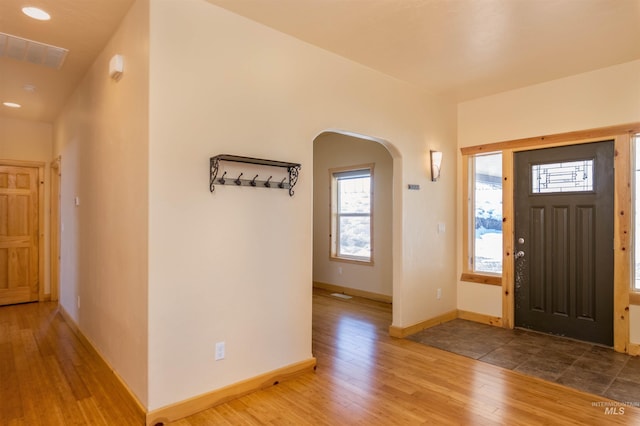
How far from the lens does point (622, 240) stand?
12.2ft

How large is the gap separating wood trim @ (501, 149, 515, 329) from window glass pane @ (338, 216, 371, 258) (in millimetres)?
2194

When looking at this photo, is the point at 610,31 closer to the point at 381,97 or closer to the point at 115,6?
the point at 381,97

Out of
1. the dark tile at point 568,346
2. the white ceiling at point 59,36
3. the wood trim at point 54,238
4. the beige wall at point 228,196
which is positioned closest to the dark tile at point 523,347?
the dark tile at point 568,346

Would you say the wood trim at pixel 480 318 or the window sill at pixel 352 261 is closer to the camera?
the wood trim at pixel 480 318

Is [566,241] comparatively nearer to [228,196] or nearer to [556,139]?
[556,139]

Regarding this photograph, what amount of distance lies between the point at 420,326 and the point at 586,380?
1.64m

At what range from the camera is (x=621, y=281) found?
3.72 m

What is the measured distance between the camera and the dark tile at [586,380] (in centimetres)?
291

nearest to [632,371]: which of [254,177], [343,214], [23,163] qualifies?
[254,177]

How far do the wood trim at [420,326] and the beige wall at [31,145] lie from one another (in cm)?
532

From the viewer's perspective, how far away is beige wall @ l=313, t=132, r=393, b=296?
19.3 feet

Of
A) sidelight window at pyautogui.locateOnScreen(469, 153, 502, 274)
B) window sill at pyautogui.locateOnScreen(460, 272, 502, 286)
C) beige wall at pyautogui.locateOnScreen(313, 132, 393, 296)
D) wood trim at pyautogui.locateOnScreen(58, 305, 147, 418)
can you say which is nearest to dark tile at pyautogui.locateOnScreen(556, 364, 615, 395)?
window sill at pyautogui.locateOnScreen(460, 272, 502, 286)

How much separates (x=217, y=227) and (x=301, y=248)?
0.79m

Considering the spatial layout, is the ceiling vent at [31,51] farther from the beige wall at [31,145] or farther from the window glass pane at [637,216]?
the window glass pane at [637,216]
